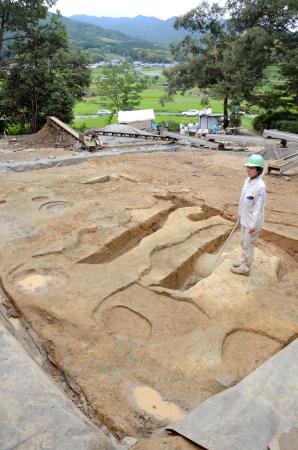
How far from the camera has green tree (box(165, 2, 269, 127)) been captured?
21.1 m

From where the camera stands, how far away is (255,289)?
5.34 metres

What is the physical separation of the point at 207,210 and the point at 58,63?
1829 centimetres

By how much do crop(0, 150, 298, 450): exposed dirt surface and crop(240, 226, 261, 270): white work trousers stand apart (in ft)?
0.73

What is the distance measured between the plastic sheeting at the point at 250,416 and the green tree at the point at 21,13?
22.3 meters

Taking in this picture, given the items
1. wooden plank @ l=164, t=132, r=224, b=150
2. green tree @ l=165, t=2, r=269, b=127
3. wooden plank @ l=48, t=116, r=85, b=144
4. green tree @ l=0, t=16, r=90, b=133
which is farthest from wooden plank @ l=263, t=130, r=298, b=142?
green tree @ l=0, t=16, r=90, b=133

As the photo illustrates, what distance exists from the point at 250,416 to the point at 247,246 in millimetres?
2814

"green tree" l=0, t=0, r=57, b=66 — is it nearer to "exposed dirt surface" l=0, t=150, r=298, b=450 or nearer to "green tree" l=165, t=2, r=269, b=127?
"green tree" l=165, t=2, r=269, b=127

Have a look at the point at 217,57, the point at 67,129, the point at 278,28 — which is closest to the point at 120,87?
the point at 217,57

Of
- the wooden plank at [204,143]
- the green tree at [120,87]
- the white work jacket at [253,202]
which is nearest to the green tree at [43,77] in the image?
the wooden plank at [204,143]

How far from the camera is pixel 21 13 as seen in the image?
67.8 ft

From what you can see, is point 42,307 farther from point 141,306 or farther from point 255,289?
point 255,289

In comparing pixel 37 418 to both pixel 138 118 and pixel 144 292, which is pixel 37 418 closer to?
pixel 144 292

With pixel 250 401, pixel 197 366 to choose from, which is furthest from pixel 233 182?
pixel 250 401

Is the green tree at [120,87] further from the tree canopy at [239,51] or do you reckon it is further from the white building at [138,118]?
the tree canopy at [239,51]
